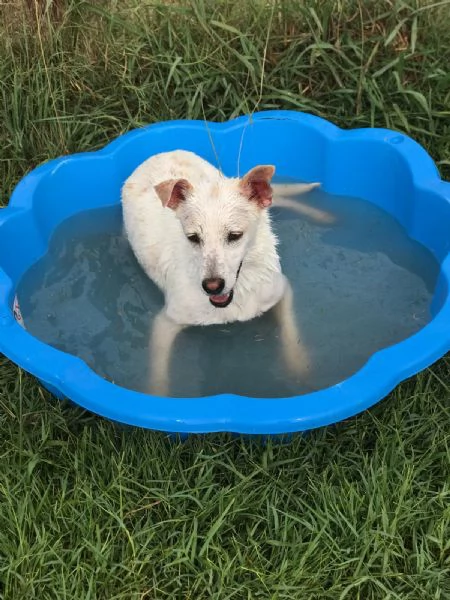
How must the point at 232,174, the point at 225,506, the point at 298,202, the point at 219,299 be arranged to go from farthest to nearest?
the point at 232,174 → the point at 298,202 → the point at 219,299 → the point at 225,506

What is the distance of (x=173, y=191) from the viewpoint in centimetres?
323

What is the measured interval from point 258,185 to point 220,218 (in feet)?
0.87

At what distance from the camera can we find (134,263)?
4.34 m

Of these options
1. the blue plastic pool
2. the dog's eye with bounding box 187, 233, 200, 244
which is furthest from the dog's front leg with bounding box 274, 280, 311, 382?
the dog's eye with bounding box 187, 233, 200, 244

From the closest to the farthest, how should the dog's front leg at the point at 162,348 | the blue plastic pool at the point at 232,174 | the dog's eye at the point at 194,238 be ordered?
the blue plastic pool at the point at 232,174, the dog's eye at the point at 194,238, the dog's front leg at the point at 162,348

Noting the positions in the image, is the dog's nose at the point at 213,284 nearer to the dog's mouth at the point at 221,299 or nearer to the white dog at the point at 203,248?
the white dog at the point at 203,248

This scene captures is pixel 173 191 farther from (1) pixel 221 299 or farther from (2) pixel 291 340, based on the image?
(2) pixel 291 340

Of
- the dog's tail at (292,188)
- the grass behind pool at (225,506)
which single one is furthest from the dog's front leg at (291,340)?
the dog's tail at (292,188)

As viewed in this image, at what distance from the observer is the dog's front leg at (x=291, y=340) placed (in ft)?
11.8

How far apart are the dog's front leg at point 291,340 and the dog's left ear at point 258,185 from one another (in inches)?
30.7

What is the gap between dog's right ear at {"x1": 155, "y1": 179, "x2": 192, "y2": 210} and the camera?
3.18m

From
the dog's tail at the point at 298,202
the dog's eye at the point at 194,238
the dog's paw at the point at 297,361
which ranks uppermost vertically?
the dog's eye at the point at 194,238

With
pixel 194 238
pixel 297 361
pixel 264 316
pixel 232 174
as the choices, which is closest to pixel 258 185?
pixel 194 238

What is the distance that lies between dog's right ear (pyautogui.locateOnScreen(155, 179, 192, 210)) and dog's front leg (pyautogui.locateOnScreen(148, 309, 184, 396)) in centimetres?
72
